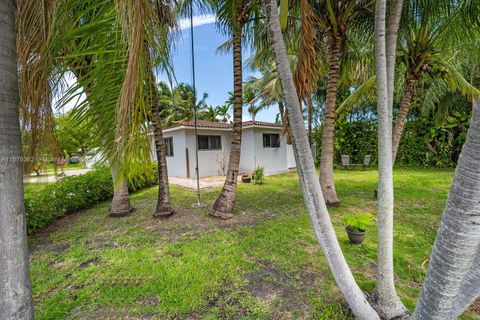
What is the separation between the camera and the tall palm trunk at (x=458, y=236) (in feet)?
3.78

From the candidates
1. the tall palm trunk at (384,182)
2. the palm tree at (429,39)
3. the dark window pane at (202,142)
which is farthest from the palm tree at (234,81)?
the dark window pane at (202,142)

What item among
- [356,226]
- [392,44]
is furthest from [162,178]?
[392,44]

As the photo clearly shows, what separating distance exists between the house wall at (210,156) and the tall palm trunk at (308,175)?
10.4m

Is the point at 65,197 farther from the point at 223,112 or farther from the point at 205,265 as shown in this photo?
the point at 223,112

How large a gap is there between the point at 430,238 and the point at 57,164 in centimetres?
625

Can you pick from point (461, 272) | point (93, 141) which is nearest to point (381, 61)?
point (461, 272)

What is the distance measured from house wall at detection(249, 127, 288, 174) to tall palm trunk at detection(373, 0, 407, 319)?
11.3 m

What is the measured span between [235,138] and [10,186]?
15.1 ft

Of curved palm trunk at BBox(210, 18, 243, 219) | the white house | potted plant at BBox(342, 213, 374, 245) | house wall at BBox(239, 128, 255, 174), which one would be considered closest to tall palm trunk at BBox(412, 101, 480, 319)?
potted plant at BBox(342, 213, 374, 245)

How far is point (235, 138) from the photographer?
587 centimetres

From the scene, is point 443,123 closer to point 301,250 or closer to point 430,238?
point 430,238

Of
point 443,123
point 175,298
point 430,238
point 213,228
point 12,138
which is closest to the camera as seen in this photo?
point 12,138

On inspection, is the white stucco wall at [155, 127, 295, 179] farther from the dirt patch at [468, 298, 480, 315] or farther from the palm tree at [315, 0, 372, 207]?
the dirt patch at [468, 298, 480, 315]

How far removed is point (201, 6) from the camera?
4934mm
